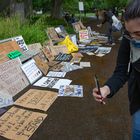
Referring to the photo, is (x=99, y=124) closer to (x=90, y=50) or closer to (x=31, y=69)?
(x=31, y=69)

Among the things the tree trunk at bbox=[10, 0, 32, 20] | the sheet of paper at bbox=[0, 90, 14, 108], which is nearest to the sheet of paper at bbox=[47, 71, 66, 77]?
the sheet of paper at bbox=[0, 90, 14, 108]

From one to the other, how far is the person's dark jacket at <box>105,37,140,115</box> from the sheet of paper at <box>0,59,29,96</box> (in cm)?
406

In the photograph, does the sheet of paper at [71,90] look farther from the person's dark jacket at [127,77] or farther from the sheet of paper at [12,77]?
the person's dark jacket at [127,77]

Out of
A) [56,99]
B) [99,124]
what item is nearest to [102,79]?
[56,99]

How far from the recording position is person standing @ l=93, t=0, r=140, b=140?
1.80m

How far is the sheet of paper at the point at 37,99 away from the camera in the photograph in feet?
17.8

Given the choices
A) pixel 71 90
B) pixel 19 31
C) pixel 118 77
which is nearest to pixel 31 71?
pixel 71 90

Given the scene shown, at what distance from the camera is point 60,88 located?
6.45 meters

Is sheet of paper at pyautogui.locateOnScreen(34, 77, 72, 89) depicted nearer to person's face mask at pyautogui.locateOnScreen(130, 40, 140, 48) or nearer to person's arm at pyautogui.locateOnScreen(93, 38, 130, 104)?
person's arm at pyautogui.locateOnScreen(93, 38, 130, 104)

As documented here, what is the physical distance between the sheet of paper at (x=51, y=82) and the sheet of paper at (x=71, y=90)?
193 millimetres

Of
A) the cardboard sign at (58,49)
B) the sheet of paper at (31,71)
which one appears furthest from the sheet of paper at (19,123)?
the cardboard sign at (58,49)

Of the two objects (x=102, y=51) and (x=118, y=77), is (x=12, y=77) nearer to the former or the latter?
(x=118, y=77)

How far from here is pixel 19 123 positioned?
4.70m

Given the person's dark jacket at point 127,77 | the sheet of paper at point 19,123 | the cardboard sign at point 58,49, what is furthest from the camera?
the cardboard sign at point 58,49
